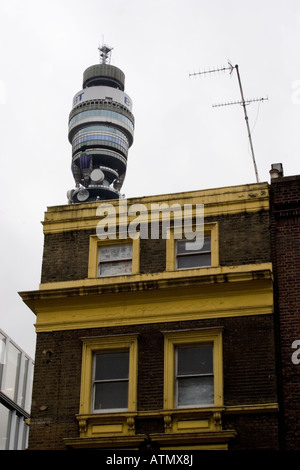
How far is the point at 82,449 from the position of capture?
21.1m

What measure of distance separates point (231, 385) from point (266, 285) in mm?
2836

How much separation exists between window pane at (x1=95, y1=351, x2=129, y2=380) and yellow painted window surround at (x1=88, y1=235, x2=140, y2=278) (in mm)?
2444

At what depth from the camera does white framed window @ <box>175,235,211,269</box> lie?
76.4 feet

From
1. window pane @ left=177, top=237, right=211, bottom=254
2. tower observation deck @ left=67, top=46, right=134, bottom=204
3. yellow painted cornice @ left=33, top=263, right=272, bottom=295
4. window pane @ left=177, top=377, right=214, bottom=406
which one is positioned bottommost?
window pane @ left=177, top=377, right=214, bottom=406

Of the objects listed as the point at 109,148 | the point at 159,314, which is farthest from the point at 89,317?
the point at 109,148

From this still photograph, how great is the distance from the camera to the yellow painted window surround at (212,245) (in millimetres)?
23000

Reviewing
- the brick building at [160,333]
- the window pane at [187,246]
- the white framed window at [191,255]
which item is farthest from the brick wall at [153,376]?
the window pane at [187,246]

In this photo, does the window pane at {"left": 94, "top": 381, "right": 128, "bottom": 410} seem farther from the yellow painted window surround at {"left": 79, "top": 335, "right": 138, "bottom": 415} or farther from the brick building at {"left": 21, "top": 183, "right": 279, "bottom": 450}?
the yellow painted window surround at {"left": 79, "top": 335, "right": 138, "bottom": 415}

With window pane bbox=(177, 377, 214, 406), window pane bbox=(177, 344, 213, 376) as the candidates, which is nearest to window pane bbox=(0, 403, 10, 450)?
window pane bbox=(177, 344, 213, 376)

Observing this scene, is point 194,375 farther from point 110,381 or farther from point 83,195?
point 83,195

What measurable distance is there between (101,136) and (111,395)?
141 meters

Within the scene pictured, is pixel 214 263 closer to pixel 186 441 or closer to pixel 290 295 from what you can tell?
pixel 290 295

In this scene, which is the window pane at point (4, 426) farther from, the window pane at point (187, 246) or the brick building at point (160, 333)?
the window pane at point (187, 246)

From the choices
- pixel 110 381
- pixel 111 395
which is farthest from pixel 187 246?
pixel 111 395
